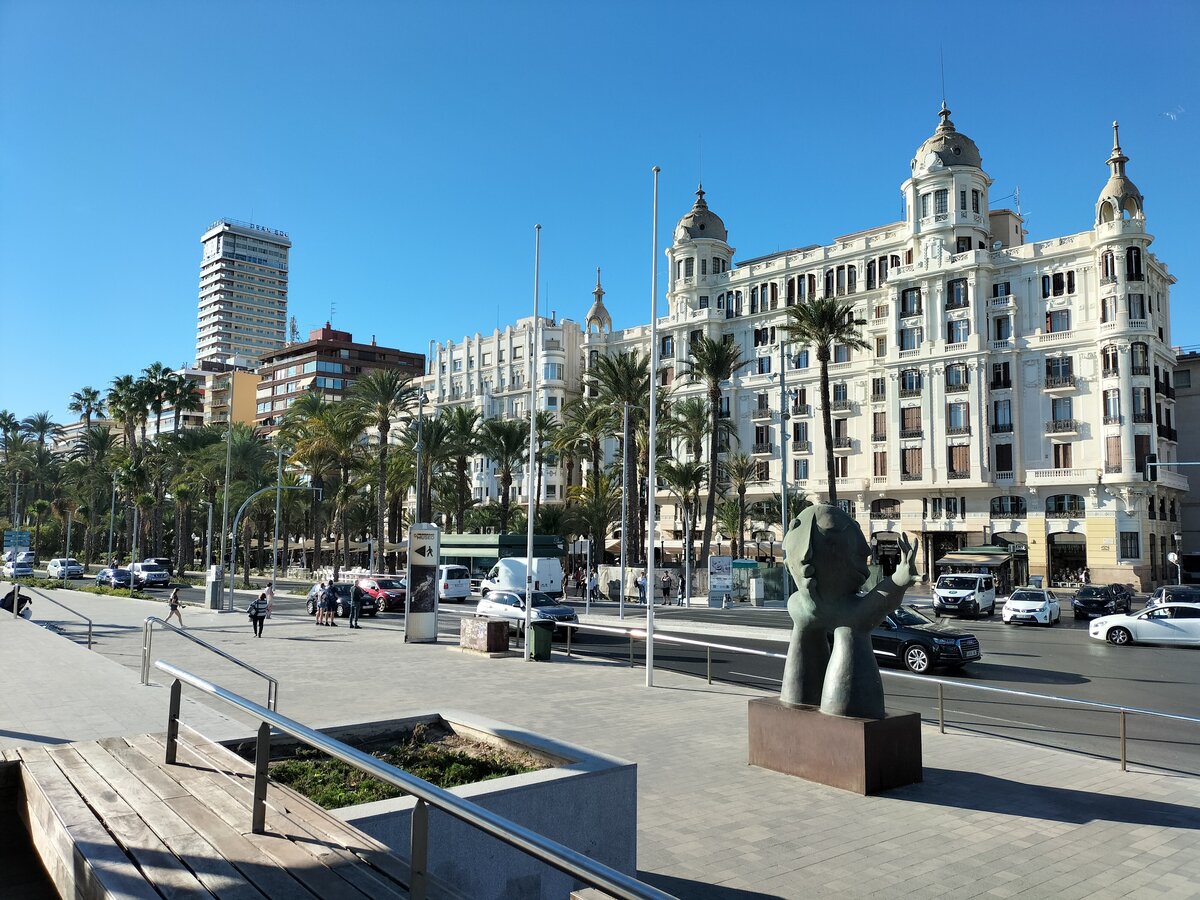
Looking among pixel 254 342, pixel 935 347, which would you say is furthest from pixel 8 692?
pixel 254 342

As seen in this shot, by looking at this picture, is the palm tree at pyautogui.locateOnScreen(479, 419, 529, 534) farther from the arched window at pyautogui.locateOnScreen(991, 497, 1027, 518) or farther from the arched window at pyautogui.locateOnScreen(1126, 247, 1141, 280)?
the arched window at pyautogui.locateOnScreen(1126, 247, 1141, 280)

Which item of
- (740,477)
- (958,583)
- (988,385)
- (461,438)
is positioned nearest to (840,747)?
(958,583)

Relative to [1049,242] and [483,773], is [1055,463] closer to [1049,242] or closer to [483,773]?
[1049,242]

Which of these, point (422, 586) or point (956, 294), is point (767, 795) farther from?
point (956, 294)

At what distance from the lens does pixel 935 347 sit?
58.7 meters

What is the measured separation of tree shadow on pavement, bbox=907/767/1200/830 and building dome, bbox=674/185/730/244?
6898 centimetres

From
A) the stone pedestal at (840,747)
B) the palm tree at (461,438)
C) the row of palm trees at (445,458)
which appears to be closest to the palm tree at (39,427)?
the row of palm trees at (445,458)

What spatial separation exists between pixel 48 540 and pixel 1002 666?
10434 centimetres

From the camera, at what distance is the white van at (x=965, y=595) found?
3578 cm

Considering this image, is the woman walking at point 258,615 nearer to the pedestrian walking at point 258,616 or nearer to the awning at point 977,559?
the pedestrian walking at point 258,616

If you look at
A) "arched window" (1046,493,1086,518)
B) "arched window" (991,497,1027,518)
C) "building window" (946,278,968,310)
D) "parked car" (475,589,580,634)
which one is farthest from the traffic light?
"parked car" (475,589,580,634)

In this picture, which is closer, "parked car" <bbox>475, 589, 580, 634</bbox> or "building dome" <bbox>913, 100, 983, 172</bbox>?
"parked car" <bbox>475, 589, 580, 634</bbox>

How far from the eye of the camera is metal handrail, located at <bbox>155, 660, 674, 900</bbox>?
2.59 m

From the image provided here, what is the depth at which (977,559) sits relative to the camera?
5053 centimetres
